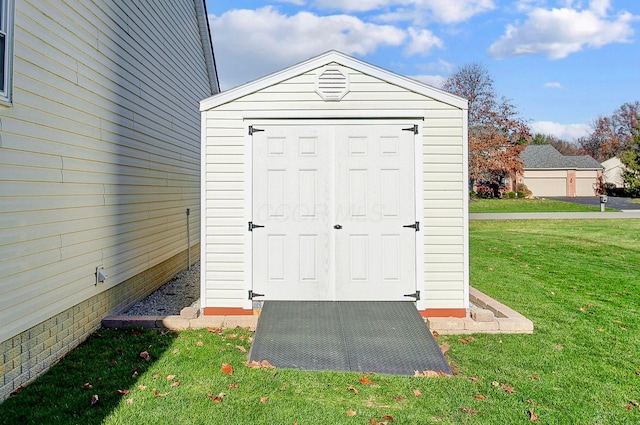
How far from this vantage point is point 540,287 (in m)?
7.46

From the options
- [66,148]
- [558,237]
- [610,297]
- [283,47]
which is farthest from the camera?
[283,47]

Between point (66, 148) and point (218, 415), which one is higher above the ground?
point (66, 148)

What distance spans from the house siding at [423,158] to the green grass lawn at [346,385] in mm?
871

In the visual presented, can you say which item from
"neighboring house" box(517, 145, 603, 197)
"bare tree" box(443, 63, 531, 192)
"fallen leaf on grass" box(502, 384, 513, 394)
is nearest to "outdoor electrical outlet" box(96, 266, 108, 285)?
"fallen leaf on grass" box(502, 384, 513, 394)

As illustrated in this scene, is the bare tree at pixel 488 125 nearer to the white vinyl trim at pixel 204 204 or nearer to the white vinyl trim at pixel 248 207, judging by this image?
the white vinyl trim at pixel 248 207

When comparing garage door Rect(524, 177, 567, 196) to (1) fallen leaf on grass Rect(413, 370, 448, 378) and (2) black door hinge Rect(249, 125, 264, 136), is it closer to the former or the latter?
(2) black door hinge Rect(249, 125, 264, 136)

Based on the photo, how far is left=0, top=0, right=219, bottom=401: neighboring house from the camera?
3.46 m

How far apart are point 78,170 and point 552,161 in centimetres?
4464

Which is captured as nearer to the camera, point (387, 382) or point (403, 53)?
point (387, 382)

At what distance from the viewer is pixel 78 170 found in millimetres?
4543

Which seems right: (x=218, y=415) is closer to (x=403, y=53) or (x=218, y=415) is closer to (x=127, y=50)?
(x=127, y=50)

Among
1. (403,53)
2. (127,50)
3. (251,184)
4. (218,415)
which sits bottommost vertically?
(218,415)

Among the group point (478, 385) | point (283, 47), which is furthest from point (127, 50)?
point (283, 47)

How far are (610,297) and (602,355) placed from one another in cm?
289
